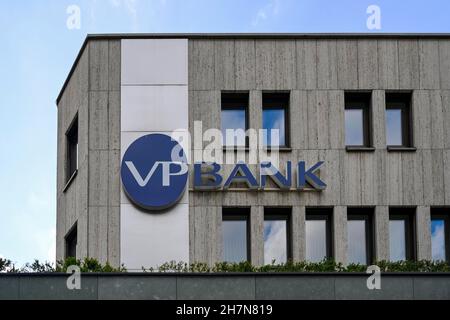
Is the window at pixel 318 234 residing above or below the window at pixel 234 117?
below

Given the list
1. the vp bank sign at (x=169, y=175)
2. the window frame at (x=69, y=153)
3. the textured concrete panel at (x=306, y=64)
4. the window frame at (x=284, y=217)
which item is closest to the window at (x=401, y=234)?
the vp bank sign at (x=169, y=175)

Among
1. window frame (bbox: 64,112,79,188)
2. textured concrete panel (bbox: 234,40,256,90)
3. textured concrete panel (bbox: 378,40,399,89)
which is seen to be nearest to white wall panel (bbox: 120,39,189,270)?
textured concrete panel (bbox: 234,40,256,90)

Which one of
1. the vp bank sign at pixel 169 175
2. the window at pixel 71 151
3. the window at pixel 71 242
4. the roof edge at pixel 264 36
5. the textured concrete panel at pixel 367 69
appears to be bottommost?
the window at pixel 71 242

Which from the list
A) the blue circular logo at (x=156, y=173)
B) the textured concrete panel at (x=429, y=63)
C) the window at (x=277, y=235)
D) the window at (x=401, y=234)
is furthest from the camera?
the textured concrete panel at (x=429, y=63)

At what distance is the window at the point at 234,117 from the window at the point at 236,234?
176 centimetres

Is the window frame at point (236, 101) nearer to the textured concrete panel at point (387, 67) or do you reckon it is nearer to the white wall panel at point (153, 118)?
the white wall panel at point (153, 118)

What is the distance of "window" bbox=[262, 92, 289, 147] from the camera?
3853 centimetres

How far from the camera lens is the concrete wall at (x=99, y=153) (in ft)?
123

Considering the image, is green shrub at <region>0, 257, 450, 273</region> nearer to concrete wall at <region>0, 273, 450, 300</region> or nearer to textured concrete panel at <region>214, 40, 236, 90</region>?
concrete wall at <region>0, 273, 450, 300</region>

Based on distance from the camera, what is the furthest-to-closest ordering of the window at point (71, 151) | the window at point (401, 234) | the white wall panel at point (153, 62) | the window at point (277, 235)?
1. the window at point (71, 151)
2. the white wall panel at point (153, 62)
3. the window at point (401, 234)
4. the window at point (277, 235)

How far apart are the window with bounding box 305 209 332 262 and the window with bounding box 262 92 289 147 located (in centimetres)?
196

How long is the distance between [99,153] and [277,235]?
4977mm
